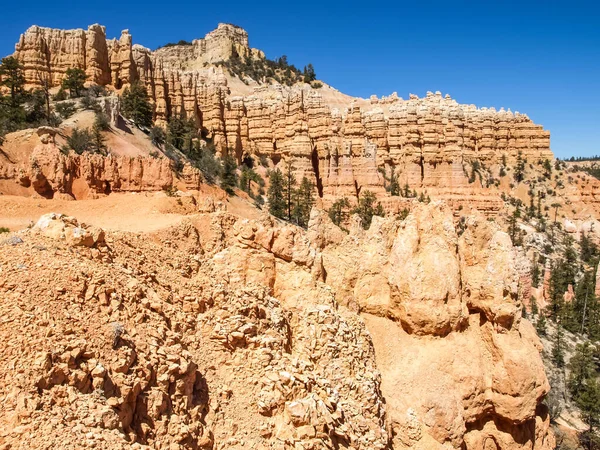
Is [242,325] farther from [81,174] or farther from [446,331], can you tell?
[81,174]

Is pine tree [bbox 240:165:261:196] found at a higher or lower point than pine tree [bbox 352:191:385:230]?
higher

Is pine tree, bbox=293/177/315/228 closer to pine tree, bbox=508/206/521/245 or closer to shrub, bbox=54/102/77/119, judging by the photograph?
shrub, bbox=54/102/77/119

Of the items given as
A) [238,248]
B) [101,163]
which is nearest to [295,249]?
[238,248]

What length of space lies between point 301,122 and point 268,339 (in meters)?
42.4

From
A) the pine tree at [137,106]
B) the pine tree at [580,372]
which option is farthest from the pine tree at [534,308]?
the pine tree at [137,106]

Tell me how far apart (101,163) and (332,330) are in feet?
39.9

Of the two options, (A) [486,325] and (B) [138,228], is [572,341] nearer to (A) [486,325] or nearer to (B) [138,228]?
(A) [486,325]

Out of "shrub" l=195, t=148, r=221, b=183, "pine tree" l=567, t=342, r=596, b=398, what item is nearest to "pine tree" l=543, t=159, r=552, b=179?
"pine tree" l=567, t=342, r=596, b=398

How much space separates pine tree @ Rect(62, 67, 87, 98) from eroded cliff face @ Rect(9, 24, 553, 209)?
10.1 feet

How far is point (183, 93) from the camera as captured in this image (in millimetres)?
46656

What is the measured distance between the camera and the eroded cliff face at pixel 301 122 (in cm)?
3909

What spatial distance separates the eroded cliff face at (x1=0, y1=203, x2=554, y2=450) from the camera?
574 centimetres

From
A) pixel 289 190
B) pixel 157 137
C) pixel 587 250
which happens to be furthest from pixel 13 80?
pixel 587 250

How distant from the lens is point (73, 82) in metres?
35.0
